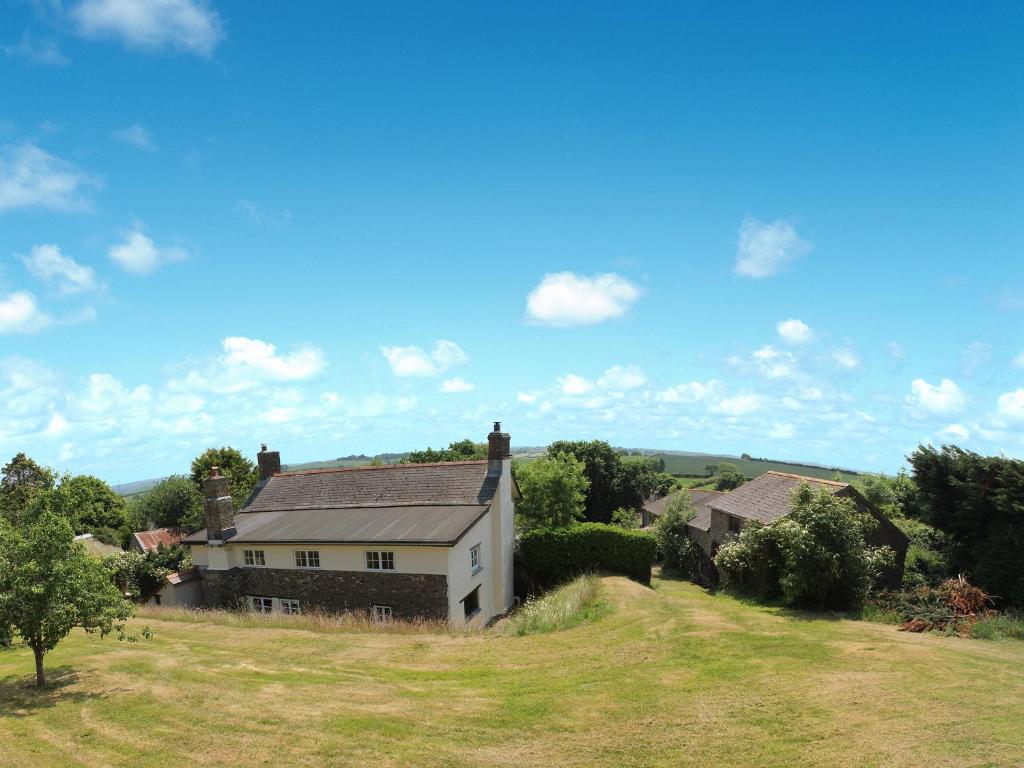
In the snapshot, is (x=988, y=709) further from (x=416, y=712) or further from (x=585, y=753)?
(x=416, y=712)

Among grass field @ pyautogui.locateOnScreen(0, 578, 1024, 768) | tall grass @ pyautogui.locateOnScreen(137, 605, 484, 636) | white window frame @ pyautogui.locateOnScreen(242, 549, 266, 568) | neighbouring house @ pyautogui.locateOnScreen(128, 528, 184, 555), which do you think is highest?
white window frame @ pyautogui.locateOnScreen(242, 549, 266, 568)

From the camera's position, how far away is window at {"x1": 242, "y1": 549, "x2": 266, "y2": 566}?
3306 cm

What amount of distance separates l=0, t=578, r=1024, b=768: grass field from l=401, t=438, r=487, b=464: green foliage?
54.6 meters

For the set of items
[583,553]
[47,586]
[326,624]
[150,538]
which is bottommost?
[150,538]

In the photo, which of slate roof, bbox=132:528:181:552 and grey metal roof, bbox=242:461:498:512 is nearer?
grey metal roof, bbox=242:461:498:512

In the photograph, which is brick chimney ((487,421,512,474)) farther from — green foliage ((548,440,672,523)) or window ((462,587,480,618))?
green foliage ((548,440,672,523))

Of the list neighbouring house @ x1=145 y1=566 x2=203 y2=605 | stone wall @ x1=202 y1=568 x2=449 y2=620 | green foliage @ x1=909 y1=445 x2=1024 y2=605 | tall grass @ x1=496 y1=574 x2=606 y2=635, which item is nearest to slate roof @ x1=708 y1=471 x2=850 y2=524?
green foliage @ x1=909 y1=445 x2=1024 y2=605

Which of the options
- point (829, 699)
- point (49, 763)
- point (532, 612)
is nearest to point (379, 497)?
point (532, 612)

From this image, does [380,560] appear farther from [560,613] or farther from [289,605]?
[560,613]

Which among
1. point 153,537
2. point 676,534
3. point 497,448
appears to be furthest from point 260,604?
point 153,537

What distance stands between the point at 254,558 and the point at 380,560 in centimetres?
902

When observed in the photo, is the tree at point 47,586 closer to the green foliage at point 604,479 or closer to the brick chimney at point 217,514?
the brick chimney at point 217,514

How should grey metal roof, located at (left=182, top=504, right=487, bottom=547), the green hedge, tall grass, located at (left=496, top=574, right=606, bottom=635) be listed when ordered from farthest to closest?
the green hedge
grey metal roof, located at (left=182, top=504, right=487, bottom=547)
tall grass, located at (left=496, top=574, right=606, bottom=635)

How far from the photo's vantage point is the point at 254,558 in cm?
3328
